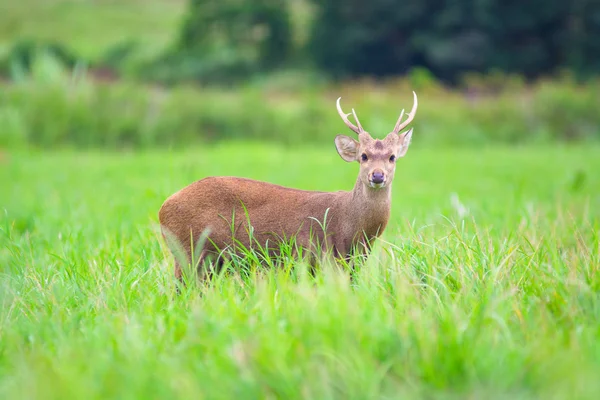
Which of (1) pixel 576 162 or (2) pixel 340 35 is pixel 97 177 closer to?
(1) pixel 576 162

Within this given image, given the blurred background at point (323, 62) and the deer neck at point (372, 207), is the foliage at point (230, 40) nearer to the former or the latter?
the blurred background at point (323, 62)

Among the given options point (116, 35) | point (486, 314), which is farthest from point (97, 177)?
point (116, 35)

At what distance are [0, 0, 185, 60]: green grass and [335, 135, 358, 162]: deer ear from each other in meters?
20.0

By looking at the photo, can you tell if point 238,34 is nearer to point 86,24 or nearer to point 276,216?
point 86,24

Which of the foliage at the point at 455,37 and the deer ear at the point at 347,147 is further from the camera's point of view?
the foliage at the point at 455,37

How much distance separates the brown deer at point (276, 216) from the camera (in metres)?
3.39

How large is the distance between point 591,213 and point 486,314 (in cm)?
371

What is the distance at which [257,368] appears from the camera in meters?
2.12

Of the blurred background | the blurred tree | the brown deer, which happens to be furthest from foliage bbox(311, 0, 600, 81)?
the brown deer

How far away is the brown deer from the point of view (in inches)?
133

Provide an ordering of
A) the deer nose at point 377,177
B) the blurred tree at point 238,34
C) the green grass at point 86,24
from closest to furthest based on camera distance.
→ the deer nose at point 377,177
the green grass at point 86,24
the blurred tree at point 238,34

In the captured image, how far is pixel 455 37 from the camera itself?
79.4 ft

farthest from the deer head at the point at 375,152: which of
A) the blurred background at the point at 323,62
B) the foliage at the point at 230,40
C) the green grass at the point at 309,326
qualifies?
the foliage at the point at 230,40

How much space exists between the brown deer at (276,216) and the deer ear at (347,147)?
7 cm
